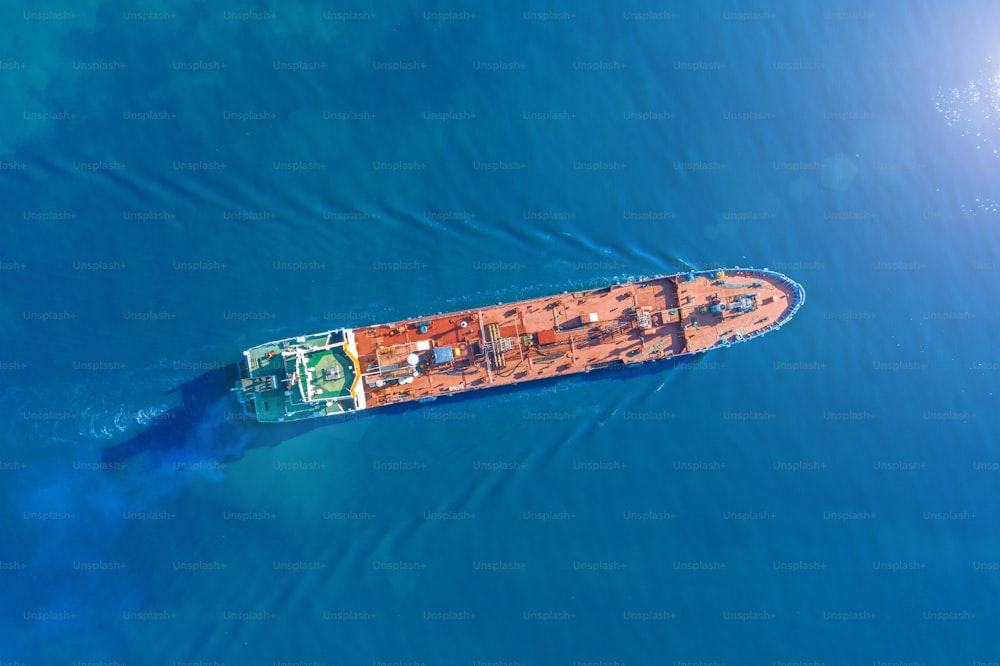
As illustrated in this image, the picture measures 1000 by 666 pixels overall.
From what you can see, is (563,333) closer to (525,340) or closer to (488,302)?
(525,340)

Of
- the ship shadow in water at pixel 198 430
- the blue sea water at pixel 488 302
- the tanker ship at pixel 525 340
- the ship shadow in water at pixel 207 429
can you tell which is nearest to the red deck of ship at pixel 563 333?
the tanker ship at pixel 525 340

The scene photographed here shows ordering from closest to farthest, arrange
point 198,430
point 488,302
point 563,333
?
point 198,430
point 563,333
point 488,302

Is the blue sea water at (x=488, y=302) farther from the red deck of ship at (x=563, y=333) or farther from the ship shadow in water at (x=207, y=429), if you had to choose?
the red deck of ship at (x=563, y=333)

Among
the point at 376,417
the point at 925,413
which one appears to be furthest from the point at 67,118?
the point at 925,413

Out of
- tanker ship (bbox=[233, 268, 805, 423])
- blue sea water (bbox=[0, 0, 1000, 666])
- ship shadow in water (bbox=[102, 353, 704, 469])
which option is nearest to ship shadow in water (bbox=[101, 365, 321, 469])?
ship shadow in water (bbox=[102, 353, 704, 469])

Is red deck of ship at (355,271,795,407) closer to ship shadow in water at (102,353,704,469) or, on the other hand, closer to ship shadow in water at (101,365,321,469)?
ship shadow in water at (102,353,704,469)

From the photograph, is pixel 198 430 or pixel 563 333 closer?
pixel 198 430

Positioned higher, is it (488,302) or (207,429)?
(488,302)

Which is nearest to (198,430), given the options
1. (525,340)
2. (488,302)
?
(488,302)
